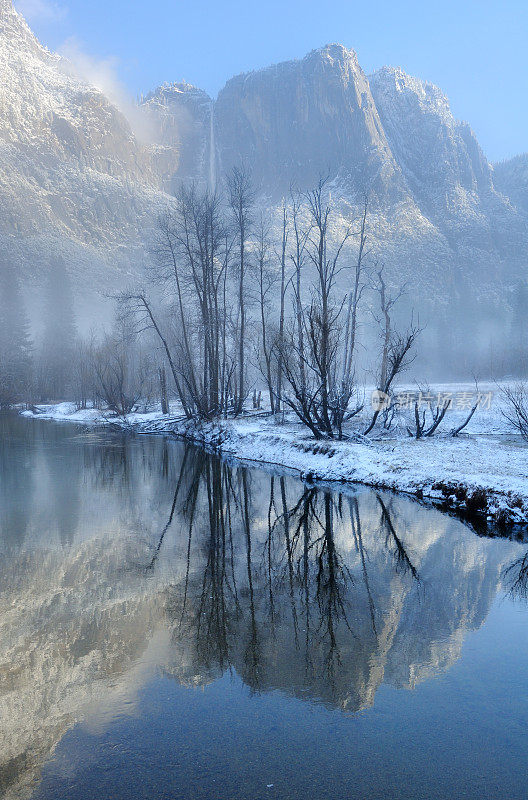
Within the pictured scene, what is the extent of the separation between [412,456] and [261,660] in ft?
40.4

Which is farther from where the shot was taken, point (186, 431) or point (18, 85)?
point (18, 85)

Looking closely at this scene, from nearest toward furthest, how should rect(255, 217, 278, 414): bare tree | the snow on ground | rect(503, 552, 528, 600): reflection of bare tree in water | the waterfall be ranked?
rect(503, 552, 528, 600): reflection of bare tree in water → the snow on ground → rect(255, 217, 278, 414): bare tree → the waterfall

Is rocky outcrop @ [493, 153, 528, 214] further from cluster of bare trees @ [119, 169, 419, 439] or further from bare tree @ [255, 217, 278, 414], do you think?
cluster of bare trees @ [119, 169, 419, 439]

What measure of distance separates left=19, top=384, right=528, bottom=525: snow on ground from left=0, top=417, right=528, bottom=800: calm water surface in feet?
6.27

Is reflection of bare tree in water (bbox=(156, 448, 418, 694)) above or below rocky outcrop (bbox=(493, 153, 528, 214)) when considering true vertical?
below

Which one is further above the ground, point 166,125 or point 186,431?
point 166,125

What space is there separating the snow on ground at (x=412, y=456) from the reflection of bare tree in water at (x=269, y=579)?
1791 millimetres

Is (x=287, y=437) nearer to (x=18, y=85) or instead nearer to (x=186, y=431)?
(x=186, y=431)

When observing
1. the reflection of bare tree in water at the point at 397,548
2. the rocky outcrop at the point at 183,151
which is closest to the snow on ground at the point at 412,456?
the reflection of bare tree in water at the point at 397,548

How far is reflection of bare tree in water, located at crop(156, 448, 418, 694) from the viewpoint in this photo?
597 centimetres

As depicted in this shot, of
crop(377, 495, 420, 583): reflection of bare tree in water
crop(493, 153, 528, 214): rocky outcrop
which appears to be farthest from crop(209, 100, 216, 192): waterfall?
crop(377, 495, 420, 583): reflection of bare tree in water

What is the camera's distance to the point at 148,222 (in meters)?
138

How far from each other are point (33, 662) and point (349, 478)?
467 inches

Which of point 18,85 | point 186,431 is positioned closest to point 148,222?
point 18,85
